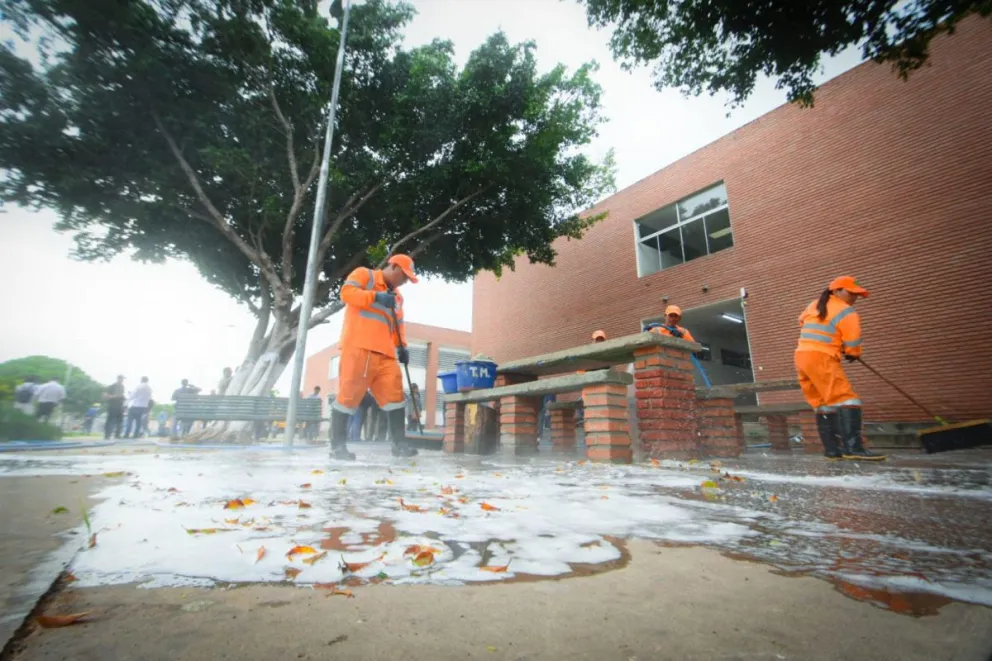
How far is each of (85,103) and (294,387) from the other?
Result: 7.18 meters

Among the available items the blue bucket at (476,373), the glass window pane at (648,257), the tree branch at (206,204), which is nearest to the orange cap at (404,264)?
the blue bucket at (476,373)

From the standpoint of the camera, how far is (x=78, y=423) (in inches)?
1003

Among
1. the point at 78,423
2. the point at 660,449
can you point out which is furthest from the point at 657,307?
the point at 78,423

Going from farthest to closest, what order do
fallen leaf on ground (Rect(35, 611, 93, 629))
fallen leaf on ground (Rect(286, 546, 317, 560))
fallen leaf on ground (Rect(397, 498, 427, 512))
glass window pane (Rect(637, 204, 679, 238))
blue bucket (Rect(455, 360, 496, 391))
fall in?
glass window pane (Rect(637, 204, 679, 238)) → blue bucket (Rect(455, 360, 496, 391)) → fallen leaf on ground (Rect(397, 498, 427, 512)) → fallen leaf on ground (Rect(286, 546, 317, 560)) → fallen leaf on ground (Rect(35, 611, 93, 629))

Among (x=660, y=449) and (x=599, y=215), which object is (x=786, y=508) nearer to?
(x=660, y=449)

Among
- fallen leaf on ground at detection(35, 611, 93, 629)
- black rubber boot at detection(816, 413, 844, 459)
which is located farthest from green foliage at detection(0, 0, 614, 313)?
fallen leaf on ground at detection(35, 611, 93, 629)

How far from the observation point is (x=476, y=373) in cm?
560

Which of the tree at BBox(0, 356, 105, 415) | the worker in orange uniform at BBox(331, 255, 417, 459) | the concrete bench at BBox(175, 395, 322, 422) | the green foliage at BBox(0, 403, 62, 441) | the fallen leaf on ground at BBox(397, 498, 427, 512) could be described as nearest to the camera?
the fallen leaf on ground at BBox(397, 498, 427, 512)

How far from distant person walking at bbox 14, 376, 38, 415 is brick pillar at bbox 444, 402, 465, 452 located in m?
7.15

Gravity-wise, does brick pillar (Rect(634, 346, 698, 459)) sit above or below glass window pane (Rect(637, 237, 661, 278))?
below

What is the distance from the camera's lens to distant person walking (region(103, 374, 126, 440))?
12.4 m

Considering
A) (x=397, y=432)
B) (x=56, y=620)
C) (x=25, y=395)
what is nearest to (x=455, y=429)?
(x=397, y=432)

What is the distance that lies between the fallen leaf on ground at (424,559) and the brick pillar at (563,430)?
5.26 metres

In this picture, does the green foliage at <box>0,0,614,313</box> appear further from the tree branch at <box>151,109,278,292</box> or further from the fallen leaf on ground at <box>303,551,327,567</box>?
the fallen leaf on ground at <box>303,551,327,567</box>
